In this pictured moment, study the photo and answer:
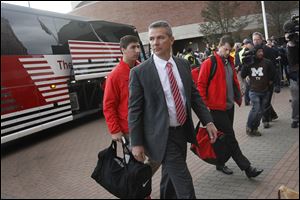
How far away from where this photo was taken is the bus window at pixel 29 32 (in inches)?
315

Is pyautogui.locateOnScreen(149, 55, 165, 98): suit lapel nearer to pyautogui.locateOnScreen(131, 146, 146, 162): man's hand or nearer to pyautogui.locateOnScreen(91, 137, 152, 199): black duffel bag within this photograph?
pyautogui.locateOnScreen(131, 146, 146, 162): man's hand

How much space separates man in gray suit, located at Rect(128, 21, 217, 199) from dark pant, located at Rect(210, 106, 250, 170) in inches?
55.6

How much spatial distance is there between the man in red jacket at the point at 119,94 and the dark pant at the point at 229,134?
1231 millimetres

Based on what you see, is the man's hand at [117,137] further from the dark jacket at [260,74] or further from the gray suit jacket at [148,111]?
the dark jacket at [260,74]

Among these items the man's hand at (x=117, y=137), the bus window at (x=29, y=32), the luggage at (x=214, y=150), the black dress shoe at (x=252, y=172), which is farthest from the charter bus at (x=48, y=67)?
the black dress shoe at (x=252, y=172)

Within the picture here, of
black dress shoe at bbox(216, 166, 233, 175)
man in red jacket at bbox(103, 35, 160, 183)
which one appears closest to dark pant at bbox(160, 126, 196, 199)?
man in red jacket at bbox(103, 35, 160, 183)

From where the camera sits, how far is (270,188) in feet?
12.1

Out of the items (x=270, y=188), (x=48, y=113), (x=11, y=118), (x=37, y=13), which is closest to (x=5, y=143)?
(x=11, y=118)

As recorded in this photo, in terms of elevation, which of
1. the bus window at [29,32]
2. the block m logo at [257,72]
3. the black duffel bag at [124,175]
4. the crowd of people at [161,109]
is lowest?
the black duffel bag at [124,175]

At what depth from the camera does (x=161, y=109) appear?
308cm

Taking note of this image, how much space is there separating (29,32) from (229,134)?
19.1ft

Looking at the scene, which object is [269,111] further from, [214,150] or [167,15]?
[167,15]

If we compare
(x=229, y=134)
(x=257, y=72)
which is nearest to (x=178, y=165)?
(x=229, y=134)

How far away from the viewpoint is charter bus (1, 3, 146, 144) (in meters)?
7.74
